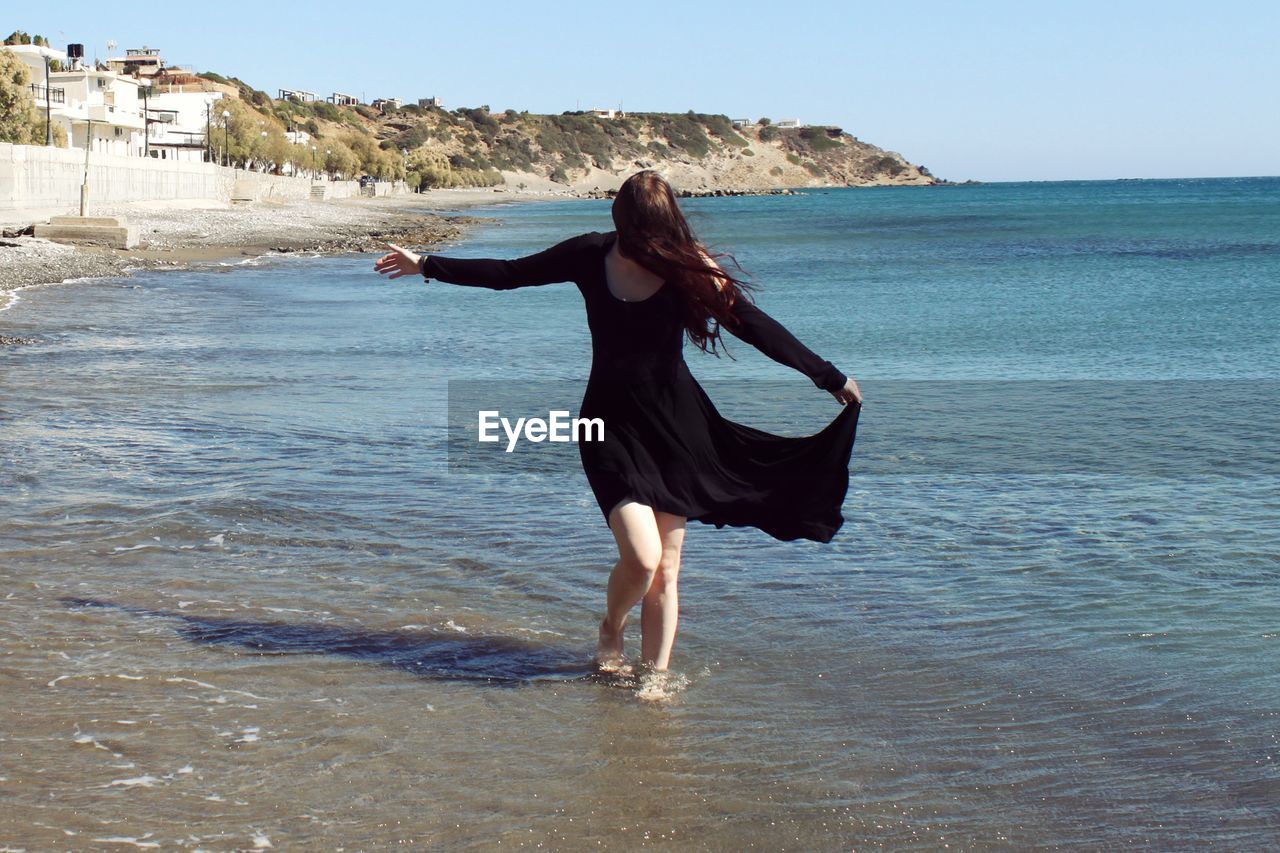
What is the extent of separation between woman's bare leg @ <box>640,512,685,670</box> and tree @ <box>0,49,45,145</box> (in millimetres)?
56154

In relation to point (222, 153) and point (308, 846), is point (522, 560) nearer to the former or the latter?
point (308, 846)

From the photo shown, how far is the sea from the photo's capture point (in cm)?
357

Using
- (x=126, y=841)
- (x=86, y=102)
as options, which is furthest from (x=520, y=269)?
(x=86, y=102)

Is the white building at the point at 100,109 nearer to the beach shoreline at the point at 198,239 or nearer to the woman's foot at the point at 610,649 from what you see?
the beach shoreline at the point at 198,239

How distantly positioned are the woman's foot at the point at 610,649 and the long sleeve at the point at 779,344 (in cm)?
112

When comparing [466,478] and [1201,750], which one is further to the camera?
[466,478]

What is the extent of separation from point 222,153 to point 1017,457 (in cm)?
8914

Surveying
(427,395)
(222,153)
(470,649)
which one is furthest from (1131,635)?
(222,153)

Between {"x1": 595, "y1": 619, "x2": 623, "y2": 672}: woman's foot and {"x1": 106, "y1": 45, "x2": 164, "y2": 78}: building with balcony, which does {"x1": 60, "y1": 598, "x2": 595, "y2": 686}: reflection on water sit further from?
{"x1": 106, "y1": 45, "x2": 164, "y2": 78}: building with balcony

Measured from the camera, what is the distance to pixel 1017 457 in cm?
916

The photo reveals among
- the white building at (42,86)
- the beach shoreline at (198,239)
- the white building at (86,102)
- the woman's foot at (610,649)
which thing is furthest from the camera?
the white building at (86,102)

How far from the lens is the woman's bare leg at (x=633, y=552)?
13.8ft

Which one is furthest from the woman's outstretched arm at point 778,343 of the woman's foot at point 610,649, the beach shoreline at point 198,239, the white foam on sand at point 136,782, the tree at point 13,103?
the tree at point 13,103
